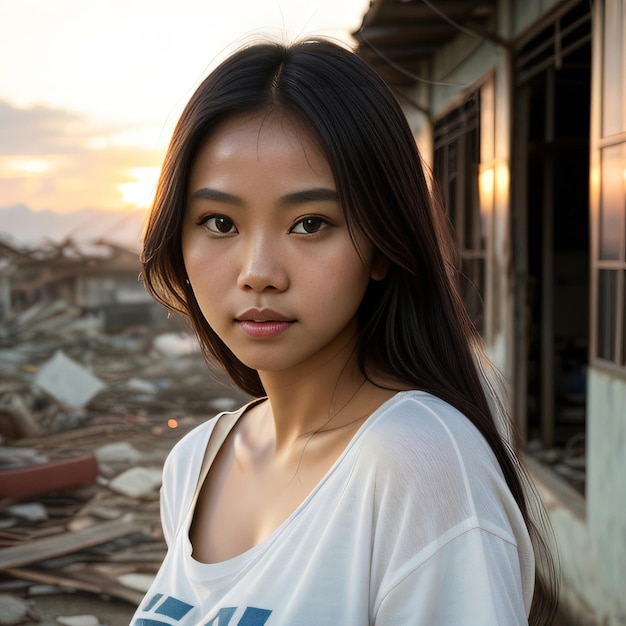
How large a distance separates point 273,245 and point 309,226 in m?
0.05

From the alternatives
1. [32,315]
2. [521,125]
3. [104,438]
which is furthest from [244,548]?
[32,315]

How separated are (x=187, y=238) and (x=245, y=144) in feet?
0.61

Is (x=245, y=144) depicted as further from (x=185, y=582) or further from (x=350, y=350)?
(x=185, y=582)

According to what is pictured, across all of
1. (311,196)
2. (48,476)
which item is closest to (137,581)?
(48,476)

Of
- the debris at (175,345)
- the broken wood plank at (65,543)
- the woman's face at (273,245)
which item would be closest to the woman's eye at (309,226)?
the woman's face at (273,245)

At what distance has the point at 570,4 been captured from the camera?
3.77 m

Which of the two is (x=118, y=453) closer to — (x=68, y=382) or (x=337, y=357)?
(x=68, y=382)

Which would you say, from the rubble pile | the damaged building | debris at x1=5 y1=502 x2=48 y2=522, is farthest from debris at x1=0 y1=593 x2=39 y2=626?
the damaged building

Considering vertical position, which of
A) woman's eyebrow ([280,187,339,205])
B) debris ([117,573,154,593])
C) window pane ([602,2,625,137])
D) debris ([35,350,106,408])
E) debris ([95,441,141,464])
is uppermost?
window pane ([602,2,625,137])

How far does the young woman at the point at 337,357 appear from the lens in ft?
3.19

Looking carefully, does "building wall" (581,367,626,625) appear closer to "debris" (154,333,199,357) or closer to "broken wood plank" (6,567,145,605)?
"broken wood plank" (6,567,145,605)

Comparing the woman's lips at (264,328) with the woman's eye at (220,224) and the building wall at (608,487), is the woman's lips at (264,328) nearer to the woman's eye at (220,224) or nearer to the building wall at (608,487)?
the woman's eye at (220,224)

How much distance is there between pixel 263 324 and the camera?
1.17 meters

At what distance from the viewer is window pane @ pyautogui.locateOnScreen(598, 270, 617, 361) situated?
11.1 ft
